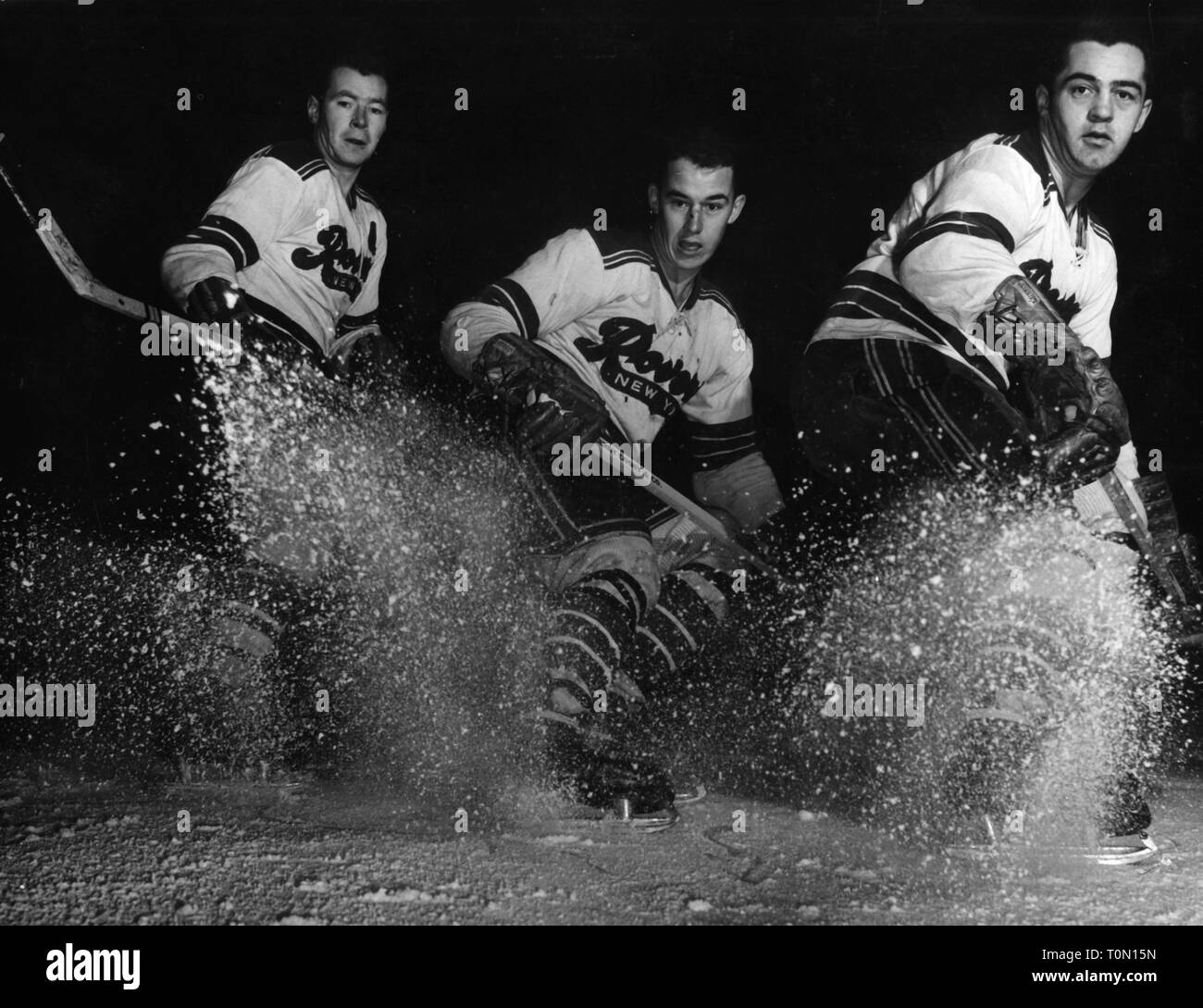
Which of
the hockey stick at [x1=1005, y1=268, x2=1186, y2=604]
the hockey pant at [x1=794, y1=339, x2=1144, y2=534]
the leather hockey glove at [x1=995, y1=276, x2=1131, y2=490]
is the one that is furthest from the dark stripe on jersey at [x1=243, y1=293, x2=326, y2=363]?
the hockey stick at [x1=1005, y1=268, x2=1186, y2=604]

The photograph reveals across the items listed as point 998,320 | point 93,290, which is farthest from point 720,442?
point 93,290

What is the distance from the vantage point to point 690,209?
2.61m

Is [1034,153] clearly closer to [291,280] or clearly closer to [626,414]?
[626,414]

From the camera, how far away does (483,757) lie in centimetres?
253

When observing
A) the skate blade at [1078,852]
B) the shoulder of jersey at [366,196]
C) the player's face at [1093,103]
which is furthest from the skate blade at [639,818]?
the player's face at [1093,103]

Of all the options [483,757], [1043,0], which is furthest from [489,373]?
[1043,0]

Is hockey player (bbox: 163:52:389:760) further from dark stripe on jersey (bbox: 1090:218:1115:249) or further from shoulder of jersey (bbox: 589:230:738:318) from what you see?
dark stripe on jersey (bbox: 1090:218:1115:249)

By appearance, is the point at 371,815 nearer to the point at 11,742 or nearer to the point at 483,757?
the point at 483,757

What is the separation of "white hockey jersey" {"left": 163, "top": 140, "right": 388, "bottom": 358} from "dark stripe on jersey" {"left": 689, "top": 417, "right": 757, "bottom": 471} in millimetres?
860

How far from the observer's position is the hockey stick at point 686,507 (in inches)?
103

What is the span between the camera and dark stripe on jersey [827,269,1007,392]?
2.51 m

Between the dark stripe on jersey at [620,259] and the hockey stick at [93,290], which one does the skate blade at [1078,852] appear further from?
the hockey stick at [93,290]

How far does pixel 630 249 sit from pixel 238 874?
1647 mm

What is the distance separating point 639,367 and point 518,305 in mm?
334
